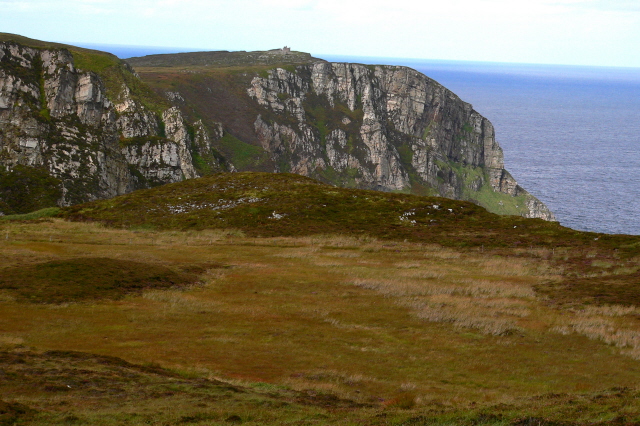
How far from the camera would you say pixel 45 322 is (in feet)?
127

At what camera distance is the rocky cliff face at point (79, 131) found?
136 m

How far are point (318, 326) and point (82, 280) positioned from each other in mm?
19716

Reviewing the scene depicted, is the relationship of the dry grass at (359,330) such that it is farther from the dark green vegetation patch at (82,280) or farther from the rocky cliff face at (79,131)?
the rocky cliff face at (79,131)

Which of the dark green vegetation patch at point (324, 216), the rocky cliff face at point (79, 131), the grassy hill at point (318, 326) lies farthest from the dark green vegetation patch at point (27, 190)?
the grassy hill at point (318, 326)

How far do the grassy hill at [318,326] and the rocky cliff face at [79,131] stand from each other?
2161 inches

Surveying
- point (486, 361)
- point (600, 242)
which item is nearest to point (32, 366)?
point (486, 361)

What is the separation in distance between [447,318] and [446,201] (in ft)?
199

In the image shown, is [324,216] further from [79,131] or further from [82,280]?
[79,131]

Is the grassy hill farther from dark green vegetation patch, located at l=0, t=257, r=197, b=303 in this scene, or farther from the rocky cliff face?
the rocky cliff face

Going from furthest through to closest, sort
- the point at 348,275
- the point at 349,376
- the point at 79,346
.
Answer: the point at 348,275
the point at 79,346
the point at 349,376

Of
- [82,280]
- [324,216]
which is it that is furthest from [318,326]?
[324,216]

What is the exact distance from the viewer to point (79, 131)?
14688cm

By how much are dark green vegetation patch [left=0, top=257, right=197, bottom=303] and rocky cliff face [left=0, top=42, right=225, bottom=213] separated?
78891 mm

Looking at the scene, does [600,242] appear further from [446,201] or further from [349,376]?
[349,376]
